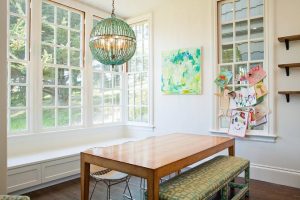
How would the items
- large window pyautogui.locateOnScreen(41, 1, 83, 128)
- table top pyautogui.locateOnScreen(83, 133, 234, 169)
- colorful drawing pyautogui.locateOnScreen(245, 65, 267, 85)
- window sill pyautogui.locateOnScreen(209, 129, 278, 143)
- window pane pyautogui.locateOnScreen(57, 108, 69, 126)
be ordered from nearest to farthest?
1. table top pyautogui.locateOnScreen(83, 133, 234, 169)
2. window sill pyautogui.locateOnScreen(209, 129, 278, 143)
3. colorful drawing pyautogui.locateOnScreen(245, 65, 267, 85)
4. large window pyautogui.locateOnScreen(41, 1, 83, 128)
5. window pane pyautogui.locateOnScreen(57, 108, 69, 126)

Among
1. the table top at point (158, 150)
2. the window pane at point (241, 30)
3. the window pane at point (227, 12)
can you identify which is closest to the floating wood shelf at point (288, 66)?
the window pane at point (241, 30)

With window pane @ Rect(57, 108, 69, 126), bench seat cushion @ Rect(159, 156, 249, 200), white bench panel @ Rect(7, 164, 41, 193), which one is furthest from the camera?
window pane @ Rect(57, 108, 69, 126)

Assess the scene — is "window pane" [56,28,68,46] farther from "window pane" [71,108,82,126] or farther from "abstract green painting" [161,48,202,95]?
"abstract green painting" [161,48,202,95]

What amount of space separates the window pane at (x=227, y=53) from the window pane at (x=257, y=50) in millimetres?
314

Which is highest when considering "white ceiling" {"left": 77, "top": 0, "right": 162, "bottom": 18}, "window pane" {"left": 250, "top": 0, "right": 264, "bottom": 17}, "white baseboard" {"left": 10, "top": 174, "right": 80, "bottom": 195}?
"white ceiling" {"left": 77, "top": 0, "right": 162, "bottom": 18}

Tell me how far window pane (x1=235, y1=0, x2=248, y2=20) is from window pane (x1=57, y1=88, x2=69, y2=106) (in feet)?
9.84

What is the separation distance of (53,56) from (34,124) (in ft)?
3.71

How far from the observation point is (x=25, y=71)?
360 centimetres

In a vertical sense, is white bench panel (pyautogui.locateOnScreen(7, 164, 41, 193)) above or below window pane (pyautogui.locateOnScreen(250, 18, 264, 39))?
below

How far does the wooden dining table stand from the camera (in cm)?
185

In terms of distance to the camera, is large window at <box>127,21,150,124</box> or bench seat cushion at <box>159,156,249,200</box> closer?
bench seat cushion at <box>159,156,249,200</box>

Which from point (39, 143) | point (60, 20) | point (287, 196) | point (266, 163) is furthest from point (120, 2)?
point (287, 196)

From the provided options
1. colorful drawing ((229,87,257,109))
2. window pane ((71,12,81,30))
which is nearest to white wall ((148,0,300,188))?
colorful drawing ((229,87,257,109))

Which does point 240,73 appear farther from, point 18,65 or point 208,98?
point 18,65
